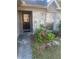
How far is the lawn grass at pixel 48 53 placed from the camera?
1310mm

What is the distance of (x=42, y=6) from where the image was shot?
1338mm

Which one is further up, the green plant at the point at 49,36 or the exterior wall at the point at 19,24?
the exterior wall at the point at 19,24

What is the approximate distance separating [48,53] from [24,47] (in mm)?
230

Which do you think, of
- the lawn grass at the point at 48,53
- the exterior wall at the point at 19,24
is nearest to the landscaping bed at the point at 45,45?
the lawn grass at the point at 48,53

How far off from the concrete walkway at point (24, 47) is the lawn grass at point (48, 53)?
5 centimetres

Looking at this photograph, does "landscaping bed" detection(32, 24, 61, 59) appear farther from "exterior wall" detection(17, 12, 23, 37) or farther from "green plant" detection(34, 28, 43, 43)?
"exterior wall" detection(17, 12, 23, 37)

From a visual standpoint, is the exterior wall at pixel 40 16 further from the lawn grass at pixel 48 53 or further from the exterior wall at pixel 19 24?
the lawn grass at pixel 48 53

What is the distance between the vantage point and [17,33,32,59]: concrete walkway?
130 cm

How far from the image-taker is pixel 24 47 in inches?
51.8
